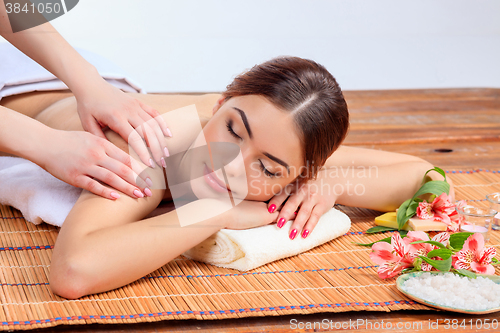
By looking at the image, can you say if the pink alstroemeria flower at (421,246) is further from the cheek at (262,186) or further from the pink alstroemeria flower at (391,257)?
the cheek at (262,186)

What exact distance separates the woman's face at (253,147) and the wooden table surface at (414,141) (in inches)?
13.1

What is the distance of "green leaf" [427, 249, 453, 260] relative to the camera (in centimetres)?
121

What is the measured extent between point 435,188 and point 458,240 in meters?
0.22

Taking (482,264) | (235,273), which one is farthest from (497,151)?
(235,273)

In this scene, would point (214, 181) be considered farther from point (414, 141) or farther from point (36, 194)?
point (414, 141)

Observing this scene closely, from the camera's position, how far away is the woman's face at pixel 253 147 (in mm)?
1250

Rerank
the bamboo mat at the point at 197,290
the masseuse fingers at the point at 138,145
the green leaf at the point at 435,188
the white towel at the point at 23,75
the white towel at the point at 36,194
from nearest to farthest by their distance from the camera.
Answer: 1. the bamboo mat at the point at 197,290
2. the masseuse fingers at the point at 138,145
3. the white towel at the point at 36,194
4. the green leaf at the point at 435,188
5. the white towel at the point at 23,75

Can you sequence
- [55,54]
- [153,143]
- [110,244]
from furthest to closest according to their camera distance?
[55,54]
[153,143]
[110,244]

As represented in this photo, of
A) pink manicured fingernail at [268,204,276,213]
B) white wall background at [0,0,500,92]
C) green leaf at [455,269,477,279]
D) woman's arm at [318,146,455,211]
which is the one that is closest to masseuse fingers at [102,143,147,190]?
pink manicured fingernail at [268,204,276,213]

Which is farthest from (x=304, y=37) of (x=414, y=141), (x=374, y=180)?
(x=374, y=180)

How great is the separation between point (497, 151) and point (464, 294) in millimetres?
1268

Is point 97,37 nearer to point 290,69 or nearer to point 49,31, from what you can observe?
point 49,31

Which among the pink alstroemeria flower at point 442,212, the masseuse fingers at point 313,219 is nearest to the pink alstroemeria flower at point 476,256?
the pink alstroemeria flower at point 442,212

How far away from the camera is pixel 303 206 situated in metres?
1.43
